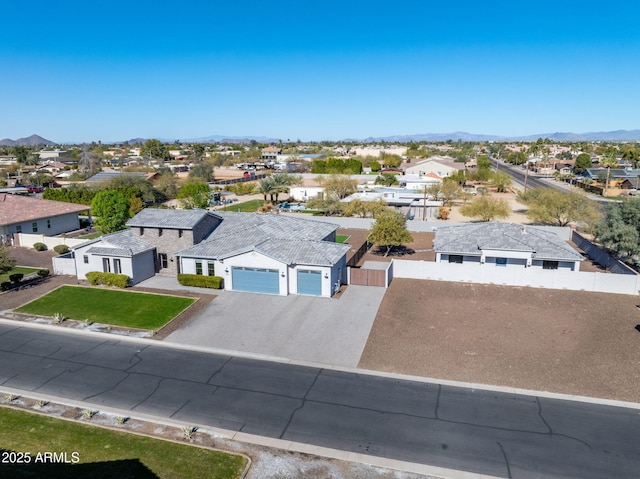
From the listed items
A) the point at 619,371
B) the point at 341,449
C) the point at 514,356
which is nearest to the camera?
the point at 341,449

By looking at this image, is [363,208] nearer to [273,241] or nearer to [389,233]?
[389,233]

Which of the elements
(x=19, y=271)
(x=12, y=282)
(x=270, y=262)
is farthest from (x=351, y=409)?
(x=19, y=271)

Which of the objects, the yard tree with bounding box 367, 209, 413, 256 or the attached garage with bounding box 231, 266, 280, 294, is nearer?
the attached garage with bounding box 231, 266, 280, 294

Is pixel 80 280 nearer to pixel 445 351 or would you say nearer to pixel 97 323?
pixel 97 323

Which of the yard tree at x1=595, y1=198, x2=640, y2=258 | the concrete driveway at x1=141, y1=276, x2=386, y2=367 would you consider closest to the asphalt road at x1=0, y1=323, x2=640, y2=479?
the concrete driveway at x1=141, y1=276, x2=386, y2=367

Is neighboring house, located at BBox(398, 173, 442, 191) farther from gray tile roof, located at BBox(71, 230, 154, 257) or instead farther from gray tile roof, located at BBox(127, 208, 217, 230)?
gray tile roof, located at BBox(71, 230, 154, 257)

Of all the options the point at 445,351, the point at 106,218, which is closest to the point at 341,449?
the point at 445,351

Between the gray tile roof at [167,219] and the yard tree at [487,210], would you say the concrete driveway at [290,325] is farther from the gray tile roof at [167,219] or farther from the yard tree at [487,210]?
the yard tree at [487,210]
